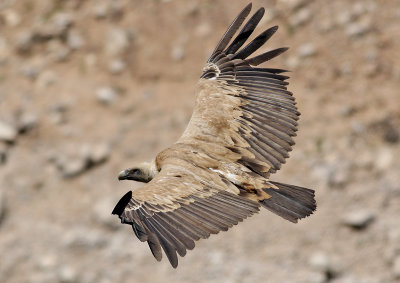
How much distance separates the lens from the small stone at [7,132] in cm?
2086

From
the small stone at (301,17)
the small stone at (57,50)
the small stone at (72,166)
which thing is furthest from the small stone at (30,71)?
the small stone at (301,17)

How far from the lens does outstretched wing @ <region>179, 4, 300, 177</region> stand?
1150cm

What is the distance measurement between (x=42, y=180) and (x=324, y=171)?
593 centimetres

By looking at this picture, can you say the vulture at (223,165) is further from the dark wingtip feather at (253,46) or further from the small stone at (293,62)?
the small stone at (293,62)

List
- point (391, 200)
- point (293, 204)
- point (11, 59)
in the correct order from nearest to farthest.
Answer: point (293, 204) → point (391, 200) → point (11, 59)

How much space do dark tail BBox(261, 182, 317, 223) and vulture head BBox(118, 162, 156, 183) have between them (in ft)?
5.57

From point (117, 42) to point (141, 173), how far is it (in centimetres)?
1004

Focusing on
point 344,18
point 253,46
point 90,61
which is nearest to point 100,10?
point 90,61

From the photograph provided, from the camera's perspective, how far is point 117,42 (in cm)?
2150

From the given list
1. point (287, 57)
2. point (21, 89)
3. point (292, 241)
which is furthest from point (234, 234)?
point (21, 89)

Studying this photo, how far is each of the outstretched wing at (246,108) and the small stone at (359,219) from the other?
722 centimetres

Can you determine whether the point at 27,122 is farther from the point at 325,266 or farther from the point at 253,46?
the point at 253,46

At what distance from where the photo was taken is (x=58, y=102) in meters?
20.9

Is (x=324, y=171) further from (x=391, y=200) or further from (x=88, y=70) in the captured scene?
(x=88, y=70)
